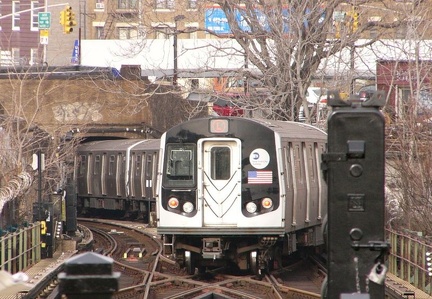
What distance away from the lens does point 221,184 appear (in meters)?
16.5

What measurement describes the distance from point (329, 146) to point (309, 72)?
17.4 metres

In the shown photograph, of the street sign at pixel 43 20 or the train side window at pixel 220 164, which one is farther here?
the street sign at pixel 43 20

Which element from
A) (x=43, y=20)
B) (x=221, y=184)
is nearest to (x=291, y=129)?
(x=221, y=184)

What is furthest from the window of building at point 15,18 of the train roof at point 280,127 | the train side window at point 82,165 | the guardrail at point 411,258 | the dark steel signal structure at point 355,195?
the dark steel signal structure at point 355,195

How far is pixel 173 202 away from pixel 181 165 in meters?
0.62

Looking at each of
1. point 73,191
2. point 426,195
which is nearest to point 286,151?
point 426,195

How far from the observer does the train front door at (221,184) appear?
54.0 feet

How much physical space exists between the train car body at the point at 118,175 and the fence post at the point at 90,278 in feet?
79.8

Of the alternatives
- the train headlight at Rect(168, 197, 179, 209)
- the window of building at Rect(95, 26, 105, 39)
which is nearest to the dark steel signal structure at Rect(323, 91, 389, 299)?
the train headlight at Rect(168, 197, 179, 209)

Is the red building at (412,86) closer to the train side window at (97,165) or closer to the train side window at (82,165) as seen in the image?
the train side window at (97,165)

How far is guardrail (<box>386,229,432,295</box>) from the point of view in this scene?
14251mm

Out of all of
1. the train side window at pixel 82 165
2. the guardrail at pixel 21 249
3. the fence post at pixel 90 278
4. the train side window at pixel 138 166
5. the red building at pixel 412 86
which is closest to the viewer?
the fence post at pixel 90 278

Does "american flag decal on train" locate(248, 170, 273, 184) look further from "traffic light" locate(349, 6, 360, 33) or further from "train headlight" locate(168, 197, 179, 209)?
"traffic light" locate(349, 6, 360, 33)

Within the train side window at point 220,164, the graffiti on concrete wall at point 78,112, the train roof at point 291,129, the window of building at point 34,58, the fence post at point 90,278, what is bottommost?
the fence post at point 90,278
